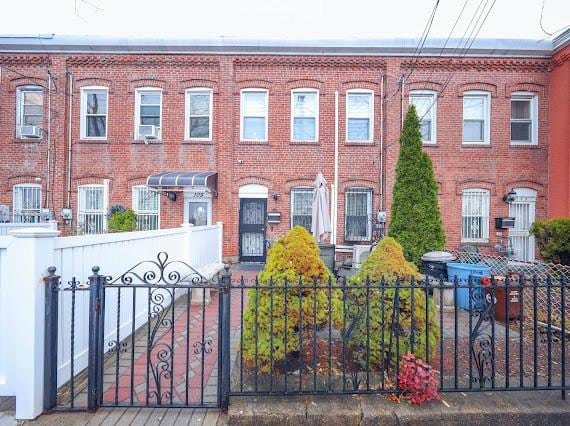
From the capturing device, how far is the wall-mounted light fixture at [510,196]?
36.3ft

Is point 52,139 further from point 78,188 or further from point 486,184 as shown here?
point 486,184

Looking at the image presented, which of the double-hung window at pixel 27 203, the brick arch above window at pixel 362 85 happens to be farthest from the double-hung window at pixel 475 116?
the double-hung window at pixel 27 203

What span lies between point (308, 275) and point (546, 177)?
11850 millimetres

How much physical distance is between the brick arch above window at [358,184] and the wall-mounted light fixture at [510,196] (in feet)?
14.2

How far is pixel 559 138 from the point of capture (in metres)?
10.9

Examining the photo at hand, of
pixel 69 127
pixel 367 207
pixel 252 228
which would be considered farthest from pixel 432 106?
pixel 69 127

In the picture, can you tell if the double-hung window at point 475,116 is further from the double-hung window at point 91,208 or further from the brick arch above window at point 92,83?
the double-hung window at point 91,208

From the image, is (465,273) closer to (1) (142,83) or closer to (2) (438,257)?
(2) (438,257)

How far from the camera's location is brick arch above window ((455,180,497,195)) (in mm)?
11258

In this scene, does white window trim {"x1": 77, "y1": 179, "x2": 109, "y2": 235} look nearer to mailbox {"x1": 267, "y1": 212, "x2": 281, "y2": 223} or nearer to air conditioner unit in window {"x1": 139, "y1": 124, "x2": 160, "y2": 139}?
air conditioner unit in window {"x1": 139, "y1": 124, "x2": 160, "y2": 139}

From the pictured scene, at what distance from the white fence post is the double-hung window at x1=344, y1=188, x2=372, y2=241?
9.45 m

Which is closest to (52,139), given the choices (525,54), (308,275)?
(308,275)

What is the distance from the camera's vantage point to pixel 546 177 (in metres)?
11.3

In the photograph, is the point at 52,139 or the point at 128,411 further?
the point at 52,139
